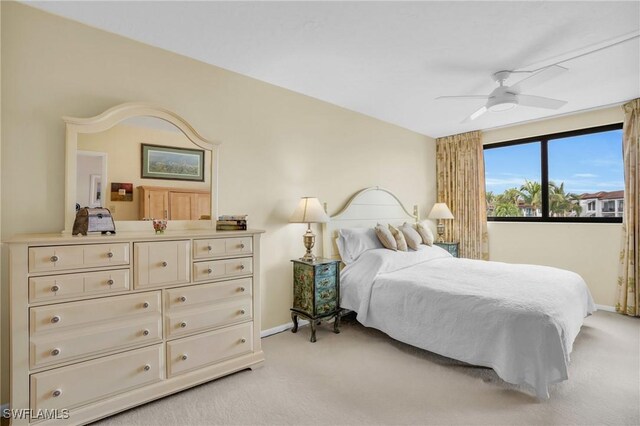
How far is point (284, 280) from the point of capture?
3.36m

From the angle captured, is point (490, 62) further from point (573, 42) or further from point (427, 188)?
point (427, 188)

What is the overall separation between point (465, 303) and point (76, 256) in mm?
2660

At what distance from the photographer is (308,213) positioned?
318 cm

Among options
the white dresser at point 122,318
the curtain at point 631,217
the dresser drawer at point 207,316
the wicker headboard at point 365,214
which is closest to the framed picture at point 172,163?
the white dresser at point 122,318

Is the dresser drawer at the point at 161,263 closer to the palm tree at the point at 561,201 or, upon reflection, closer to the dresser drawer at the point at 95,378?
the dresser drawer at the point at 95,378

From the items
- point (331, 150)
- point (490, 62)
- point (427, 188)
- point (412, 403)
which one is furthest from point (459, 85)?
point (412, 403)

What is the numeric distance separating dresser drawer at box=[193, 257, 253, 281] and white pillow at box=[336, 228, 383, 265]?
138cm

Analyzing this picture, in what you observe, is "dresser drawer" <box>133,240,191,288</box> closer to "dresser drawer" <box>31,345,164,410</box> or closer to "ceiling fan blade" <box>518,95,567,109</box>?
"dresser drawer" <box>31,345,164,410</box>

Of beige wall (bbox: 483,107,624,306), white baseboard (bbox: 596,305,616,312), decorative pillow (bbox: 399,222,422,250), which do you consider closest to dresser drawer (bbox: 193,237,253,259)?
decorative pillow (bbox: 399,222,422,250)

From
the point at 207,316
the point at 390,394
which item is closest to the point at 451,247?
the point at 390,394

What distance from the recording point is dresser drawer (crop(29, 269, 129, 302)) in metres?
1.71

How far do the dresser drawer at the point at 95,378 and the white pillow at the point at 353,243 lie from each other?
6.86 feet

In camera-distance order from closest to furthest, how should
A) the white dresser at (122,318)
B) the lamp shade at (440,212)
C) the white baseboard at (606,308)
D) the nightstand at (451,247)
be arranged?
1. the white dresser at (122,318)
2. the white baseboard at (606,308)
3. the nightstand at (451,247)
4. the lamp shade at (440,212)

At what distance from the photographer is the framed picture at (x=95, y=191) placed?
218cm
